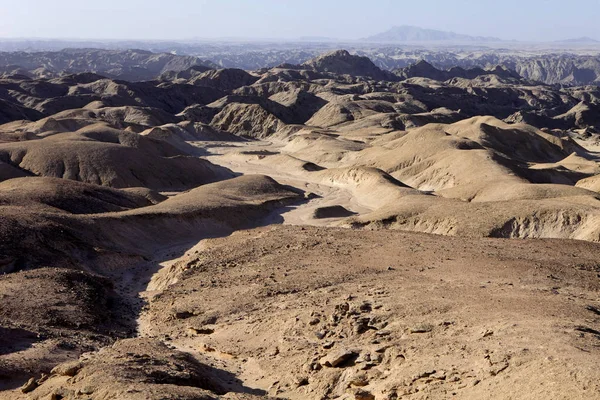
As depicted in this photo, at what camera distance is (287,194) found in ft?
158

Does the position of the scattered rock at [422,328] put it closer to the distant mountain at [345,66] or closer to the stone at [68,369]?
the stone at [68,369]

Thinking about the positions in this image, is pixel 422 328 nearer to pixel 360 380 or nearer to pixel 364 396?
pixel 360 380

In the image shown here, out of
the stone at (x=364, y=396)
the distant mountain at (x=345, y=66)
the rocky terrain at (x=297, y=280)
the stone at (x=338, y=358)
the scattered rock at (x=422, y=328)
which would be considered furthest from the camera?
the distant mountain at (x=345, y=66)

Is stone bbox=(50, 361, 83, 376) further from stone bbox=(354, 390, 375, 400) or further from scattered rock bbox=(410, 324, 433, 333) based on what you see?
scattered rock bbox=(410, 324, 433, 333)

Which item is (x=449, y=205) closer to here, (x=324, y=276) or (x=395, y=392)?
(x=324, y=276)

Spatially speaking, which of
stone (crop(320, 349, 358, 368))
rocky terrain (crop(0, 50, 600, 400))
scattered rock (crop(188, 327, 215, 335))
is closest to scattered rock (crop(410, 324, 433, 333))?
rocky terrain (crop(0, 50, 600, 400))

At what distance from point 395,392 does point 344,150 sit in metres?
57.1

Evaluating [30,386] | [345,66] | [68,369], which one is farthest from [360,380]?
[345,66]

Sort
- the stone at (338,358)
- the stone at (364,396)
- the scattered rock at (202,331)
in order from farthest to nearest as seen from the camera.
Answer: the scattered rock at (202,331) < the stone at (338,358) < the stone at (364,396)

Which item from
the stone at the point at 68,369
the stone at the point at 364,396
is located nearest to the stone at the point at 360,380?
the stone at the point at 364,396

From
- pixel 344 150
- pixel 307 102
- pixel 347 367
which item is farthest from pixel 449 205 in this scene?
pixel 307 102

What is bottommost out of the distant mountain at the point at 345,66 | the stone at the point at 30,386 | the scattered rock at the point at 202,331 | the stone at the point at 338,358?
the distant mountain at the point at 345,66

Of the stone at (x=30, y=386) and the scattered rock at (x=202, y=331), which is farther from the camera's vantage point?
the scattered rock at (x=202, y=331)

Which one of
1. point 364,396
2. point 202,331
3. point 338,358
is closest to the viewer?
point 364,396
